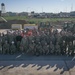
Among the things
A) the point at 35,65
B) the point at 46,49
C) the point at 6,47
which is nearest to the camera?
the point at 35,65

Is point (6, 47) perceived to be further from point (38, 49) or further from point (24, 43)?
point (38, 49)

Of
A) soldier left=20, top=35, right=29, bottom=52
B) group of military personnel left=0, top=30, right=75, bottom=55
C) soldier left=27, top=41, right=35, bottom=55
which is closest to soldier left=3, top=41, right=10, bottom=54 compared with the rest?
group of military personnel left=0, top=30, right=75, bottom=55

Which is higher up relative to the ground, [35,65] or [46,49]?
[46,49]

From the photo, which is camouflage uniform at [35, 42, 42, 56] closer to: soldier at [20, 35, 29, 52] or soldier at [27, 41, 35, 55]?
soldier at [27, 41, 35, 55]

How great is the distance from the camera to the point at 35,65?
10016mm

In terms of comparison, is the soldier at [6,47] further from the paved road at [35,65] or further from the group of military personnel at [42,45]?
the paved road at [35,65]

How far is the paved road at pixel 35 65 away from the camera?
9.03 m

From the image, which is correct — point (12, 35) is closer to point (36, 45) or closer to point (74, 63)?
point (36, 45)

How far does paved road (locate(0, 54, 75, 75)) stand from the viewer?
9.03 meters

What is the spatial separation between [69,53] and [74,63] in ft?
5.35

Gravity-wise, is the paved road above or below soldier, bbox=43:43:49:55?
below

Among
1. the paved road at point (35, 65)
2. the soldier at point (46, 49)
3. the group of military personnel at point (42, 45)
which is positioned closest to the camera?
the paved road at point (35, 65)

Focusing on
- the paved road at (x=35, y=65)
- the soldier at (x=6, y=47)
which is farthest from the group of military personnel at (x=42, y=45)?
the paved road at (x=35, y=65)

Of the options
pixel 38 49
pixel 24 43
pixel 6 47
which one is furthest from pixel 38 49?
pixel 6 47
